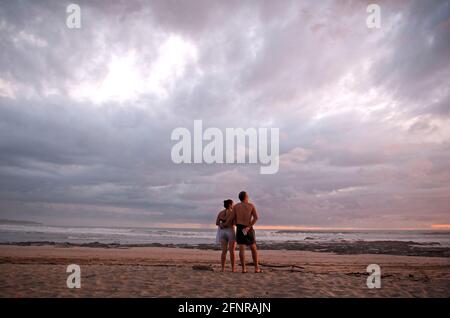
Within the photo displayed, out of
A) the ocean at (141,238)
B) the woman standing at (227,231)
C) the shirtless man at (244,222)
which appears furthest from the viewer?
the ocean at (141,238)

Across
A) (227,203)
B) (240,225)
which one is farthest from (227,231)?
(227,203)

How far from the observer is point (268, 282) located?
25.9 feet

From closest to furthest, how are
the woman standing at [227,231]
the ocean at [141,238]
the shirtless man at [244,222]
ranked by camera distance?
1. the shirtless man at [244,222]
2. the woman standing at [227,231]
3. the ocean at [141,238]

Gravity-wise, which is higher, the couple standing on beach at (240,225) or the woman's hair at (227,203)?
the woman's hair at (227,203)

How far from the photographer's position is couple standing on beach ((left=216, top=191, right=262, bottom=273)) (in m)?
9.32

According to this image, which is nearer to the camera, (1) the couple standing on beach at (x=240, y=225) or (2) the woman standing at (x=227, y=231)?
(1) the couple standing on beach at (x=240, y=225)

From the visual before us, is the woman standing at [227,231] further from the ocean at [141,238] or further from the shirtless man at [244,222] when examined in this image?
the ocean at [141,238]

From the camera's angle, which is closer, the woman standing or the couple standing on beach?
the couple standing on beach

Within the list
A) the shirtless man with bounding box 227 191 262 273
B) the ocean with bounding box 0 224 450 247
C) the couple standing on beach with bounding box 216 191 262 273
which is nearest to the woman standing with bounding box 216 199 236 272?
the couple standing on beach with bounding box 216 191 262 273

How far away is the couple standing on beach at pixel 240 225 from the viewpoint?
932 centimetres

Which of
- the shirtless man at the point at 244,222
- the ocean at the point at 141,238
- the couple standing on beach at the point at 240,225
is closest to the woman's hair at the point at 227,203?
the couple standing on beach at the point at 240,225

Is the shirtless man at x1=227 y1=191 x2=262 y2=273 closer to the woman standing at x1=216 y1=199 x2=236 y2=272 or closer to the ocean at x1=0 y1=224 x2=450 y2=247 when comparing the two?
the woman standing at x1=216 y1=199 x2=236 y2=272
